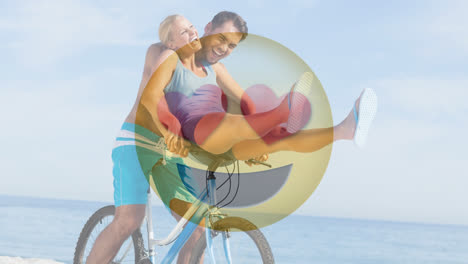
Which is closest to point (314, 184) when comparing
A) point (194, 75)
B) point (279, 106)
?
point (279, 106)

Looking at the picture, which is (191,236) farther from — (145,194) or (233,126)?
(233,126)

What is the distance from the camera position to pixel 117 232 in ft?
12.2

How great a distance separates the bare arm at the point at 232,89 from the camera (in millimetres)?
2686

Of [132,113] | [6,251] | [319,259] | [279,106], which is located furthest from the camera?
[319,259]

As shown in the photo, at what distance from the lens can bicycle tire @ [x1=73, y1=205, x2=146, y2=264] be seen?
13.7 feet

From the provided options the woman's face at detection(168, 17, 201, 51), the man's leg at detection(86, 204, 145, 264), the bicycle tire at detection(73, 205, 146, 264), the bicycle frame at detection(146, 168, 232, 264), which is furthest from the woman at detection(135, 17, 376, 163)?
the bicycle tire at detection(73, 205, 146, 264)

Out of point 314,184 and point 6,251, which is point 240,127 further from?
point 6,251

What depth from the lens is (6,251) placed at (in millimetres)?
16859

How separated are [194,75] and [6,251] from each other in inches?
622

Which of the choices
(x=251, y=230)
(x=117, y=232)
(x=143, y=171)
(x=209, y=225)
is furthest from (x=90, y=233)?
(x=251, y=230)

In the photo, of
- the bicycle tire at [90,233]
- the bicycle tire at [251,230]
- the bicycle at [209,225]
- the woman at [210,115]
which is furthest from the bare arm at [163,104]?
the bicycle tire at [90,233]

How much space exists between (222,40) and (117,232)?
1.60 m

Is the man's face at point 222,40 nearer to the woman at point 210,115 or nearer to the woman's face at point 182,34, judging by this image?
the woman at point 210,115
